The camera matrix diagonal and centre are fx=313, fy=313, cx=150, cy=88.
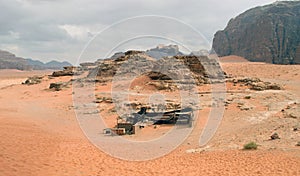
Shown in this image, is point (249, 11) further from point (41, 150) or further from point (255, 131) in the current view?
point (41, 150)

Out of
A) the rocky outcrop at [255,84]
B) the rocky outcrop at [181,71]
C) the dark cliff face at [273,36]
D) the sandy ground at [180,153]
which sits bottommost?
the sandy ground at [180,153]

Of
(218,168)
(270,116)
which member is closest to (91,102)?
(270,116)

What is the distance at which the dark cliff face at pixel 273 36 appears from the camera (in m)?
63.1

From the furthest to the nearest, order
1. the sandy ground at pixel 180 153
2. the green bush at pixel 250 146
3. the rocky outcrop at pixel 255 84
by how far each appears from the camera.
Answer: the rocky outcrop at pixel 255 84 → the green bush at pixel 250 146 → the sandy ground at pixel 180 153

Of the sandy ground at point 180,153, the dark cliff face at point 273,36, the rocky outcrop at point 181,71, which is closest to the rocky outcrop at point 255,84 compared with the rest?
the rocky outcrop at point 181,71

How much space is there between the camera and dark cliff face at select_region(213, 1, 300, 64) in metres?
63.1

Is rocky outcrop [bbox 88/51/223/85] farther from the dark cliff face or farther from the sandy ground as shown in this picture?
the dark cliff face

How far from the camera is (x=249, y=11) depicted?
82.2 meters

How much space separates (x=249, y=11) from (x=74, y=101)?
6782cm

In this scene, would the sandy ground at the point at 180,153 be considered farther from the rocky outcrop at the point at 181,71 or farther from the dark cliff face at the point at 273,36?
the dark cliff face at the point at 273,36

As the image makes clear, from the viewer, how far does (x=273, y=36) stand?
2562 inches

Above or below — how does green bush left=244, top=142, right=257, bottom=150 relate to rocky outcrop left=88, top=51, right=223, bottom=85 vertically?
below

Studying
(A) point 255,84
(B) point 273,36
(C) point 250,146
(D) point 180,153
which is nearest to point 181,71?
(A) point 255,84

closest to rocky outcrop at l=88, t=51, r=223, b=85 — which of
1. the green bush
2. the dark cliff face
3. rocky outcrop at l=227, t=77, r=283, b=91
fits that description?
rocky outcrop at l=227, t=77, r=283, b=91
